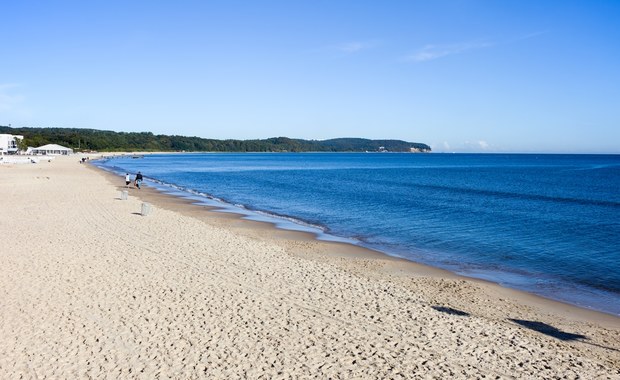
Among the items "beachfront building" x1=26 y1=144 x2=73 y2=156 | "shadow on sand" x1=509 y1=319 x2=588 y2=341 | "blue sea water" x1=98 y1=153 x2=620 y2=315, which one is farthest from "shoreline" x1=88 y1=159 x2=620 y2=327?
"beachfront building" x1=26 y1=144 x2=73 y2=156

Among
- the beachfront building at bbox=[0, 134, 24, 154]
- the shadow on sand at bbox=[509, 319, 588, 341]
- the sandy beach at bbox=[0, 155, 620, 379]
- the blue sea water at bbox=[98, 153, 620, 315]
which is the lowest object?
the blue sea water at bbox=[98, 153, 620, 315]

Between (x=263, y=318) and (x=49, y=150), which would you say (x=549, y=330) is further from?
(x=49, y=150)

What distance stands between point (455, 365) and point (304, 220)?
20.1 m

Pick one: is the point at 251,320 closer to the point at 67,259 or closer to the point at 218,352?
the point at 218,352

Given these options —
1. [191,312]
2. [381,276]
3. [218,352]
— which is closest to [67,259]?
[191,312]

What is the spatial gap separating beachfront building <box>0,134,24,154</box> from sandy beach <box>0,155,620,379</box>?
111419 mm

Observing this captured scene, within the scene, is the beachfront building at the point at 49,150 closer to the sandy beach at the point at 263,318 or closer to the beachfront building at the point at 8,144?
the beachfront building at the point at 8,144

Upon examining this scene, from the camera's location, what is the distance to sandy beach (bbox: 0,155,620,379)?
8219 mm

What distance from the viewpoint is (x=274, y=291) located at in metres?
12.4

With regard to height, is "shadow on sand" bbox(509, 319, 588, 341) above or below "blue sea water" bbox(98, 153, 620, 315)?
above

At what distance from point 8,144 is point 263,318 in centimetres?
12879

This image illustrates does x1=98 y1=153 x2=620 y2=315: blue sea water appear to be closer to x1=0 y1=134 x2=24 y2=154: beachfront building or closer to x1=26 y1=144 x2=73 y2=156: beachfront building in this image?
x1=0 y1=134 x2=24 y2=154: beachfront building

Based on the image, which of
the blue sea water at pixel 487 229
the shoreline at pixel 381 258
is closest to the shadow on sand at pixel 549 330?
the shoreline at pixel 381 258

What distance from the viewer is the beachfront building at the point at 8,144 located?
112 m
